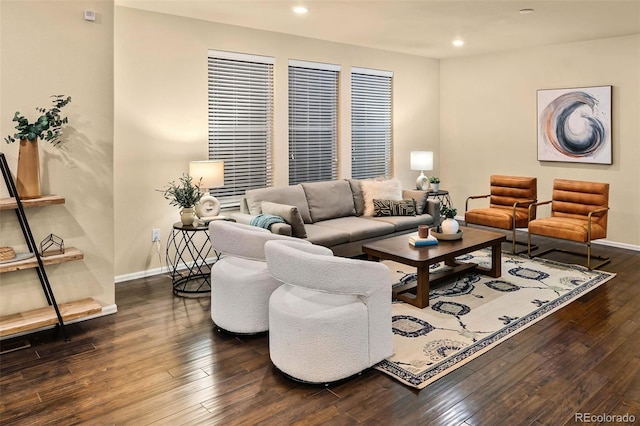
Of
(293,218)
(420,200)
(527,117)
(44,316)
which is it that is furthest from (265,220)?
(527,117)

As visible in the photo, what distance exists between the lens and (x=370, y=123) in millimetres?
6949

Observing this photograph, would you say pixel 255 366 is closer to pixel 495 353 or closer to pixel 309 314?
pixel 309 314

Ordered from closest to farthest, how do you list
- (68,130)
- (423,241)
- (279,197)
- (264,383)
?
(264,383)
(68,130)
(423,241)
(279,197)

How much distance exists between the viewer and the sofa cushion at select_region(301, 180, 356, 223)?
5.62m

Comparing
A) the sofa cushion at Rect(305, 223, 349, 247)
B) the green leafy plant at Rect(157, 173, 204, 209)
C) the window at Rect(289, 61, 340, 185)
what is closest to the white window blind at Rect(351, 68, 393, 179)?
the window at Rect(289, 61, 340, 185)

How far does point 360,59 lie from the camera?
6641mm

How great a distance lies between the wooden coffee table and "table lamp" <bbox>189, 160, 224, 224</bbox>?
1570 millimetres

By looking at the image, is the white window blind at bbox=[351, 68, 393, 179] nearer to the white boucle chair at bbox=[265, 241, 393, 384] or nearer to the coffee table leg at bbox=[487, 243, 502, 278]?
the coffee table leg at bbox=[487, 243, 502, 278]

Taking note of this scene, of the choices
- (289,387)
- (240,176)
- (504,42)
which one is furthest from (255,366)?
(504,42)

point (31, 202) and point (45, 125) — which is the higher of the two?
point (45, 125)

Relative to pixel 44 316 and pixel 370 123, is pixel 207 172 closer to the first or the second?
pixel 44 316

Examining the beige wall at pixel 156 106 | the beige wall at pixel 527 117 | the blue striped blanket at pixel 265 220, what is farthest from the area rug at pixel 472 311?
the beige wall at pixel 156 106

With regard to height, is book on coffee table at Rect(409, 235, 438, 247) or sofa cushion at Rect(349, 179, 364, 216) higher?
sofa cushion at Rect(349, 179, 364, 216)

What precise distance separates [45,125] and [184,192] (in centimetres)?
144
